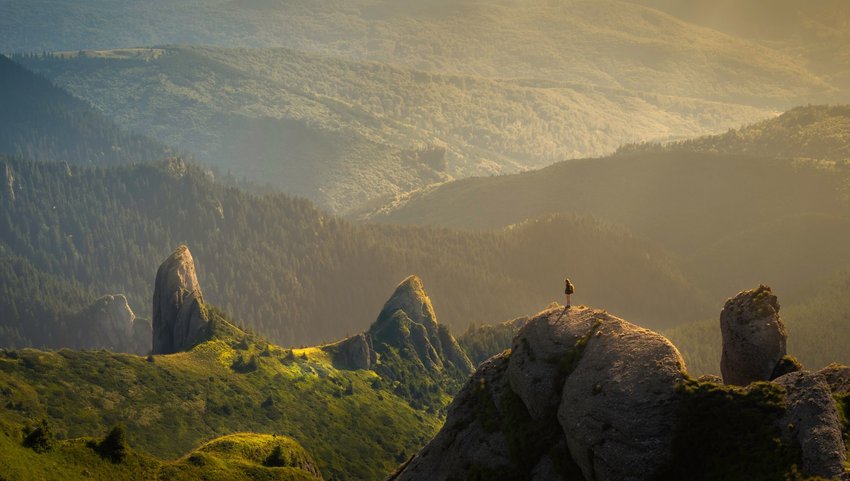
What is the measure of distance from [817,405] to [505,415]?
30.4 m

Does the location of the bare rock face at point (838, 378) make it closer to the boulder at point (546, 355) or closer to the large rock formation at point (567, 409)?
the large rock formation at point (567, 409)

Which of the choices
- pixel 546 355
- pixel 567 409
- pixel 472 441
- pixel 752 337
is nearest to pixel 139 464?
pixel 472 441

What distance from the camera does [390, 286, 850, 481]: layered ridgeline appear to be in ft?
280

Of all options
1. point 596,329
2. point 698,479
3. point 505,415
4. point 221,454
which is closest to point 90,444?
point 221,454

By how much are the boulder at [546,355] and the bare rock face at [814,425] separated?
19367 millimetres

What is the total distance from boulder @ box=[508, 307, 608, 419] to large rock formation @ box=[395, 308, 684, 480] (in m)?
0.11

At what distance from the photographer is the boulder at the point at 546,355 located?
100438 mm

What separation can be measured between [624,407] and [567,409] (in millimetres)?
7183

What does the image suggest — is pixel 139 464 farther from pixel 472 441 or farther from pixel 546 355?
pixel 546 355

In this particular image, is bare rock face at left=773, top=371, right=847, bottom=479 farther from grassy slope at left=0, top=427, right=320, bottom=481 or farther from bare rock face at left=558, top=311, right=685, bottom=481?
grassy slope at left=0, top=427, right=320, bottom=481

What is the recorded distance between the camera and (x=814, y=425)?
275 ft

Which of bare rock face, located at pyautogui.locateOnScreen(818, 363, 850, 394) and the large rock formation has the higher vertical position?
bare rock face, located at pyautogui.locateOnScreen(818, 363, 850, 394)

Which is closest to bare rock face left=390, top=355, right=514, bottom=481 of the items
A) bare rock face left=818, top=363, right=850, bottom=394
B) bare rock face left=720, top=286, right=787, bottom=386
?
bare rock face left=720, top=286, right=787, bottom=386

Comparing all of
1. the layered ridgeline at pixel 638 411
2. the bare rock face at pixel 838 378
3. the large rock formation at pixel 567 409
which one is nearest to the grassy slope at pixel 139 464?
the large rock formation at pixel 567 409
